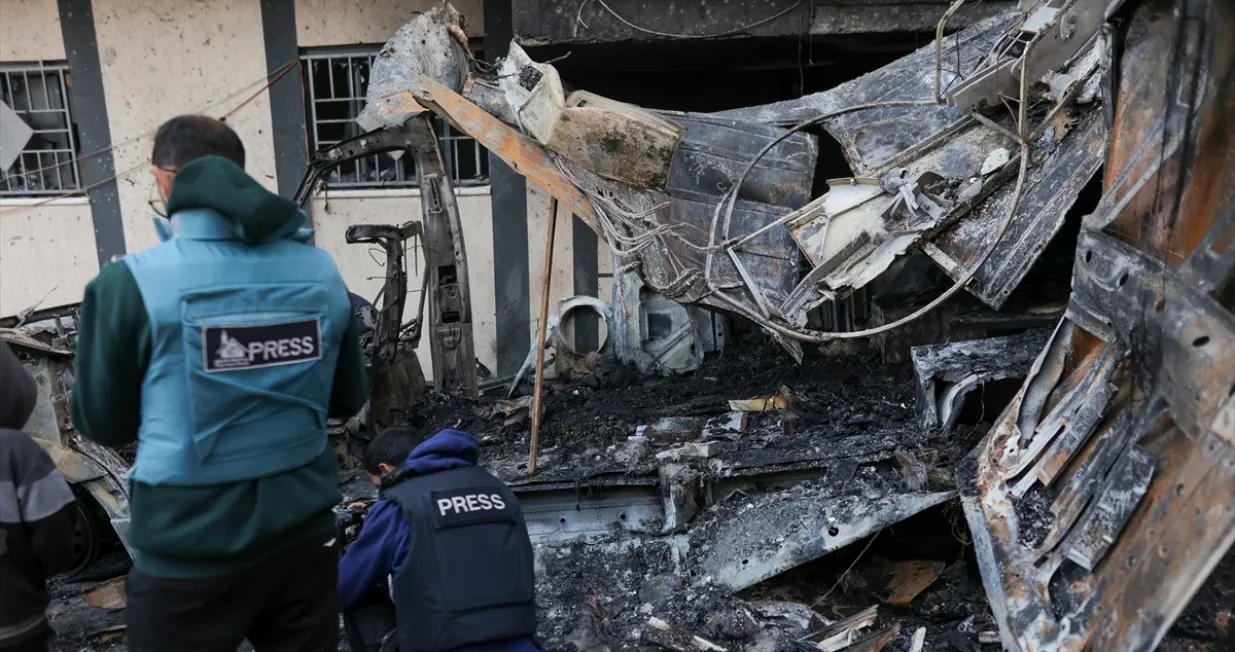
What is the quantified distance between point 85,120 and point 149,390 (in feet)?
29.9

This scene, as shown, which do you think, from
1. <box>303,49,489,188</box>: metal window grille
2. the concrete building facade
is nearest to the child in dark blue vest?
the concrete building facade

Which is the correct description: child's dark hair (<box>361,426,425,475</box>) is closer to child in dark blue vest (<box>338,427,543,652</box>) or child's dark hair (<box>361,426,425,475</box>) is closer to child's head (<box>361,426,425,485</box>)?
child's head (<box>361,426,425,485</box>)

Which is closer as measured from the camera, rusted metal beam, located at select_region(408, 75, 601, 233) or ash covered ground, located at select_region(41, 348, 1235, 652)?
ash covered ground, located at select_region(41, 348, 1235, 652)

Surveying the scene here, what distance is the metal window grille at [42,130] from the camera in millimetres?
9555

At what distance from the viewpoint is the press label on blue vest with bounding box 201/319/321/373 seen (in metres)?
2.03

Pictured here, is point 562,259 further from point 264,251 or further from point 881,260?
point 264,251

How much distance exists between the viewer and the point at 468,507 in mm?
2832

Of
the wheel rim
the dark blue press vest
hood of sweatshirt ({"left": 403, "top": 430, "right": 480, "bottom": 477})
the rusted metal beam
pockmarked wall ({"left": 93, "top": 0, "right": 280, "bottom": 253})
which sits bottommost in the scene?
the wheel rim

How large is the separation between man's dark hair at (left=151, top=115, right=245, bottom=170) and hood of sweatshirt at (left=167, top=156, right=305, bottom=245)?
81mm

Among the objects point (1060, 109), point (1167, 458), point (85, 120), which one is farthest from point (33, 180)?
point (1167, 458)

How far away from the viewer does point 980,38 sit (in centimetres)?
574

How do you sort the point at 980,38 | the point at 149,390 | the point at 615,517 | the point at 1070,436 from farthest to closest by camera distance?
the point at 980,38, the point at 615,517, the point at 1070,436, the point at 149,390

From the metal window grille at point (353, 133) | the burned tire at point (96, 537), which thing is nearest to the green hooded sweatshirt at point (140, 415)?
the burned tire at point (96, 537)

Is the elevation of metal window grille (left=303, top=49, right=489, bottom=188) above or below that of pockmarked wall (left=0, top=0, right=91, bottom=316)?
above
